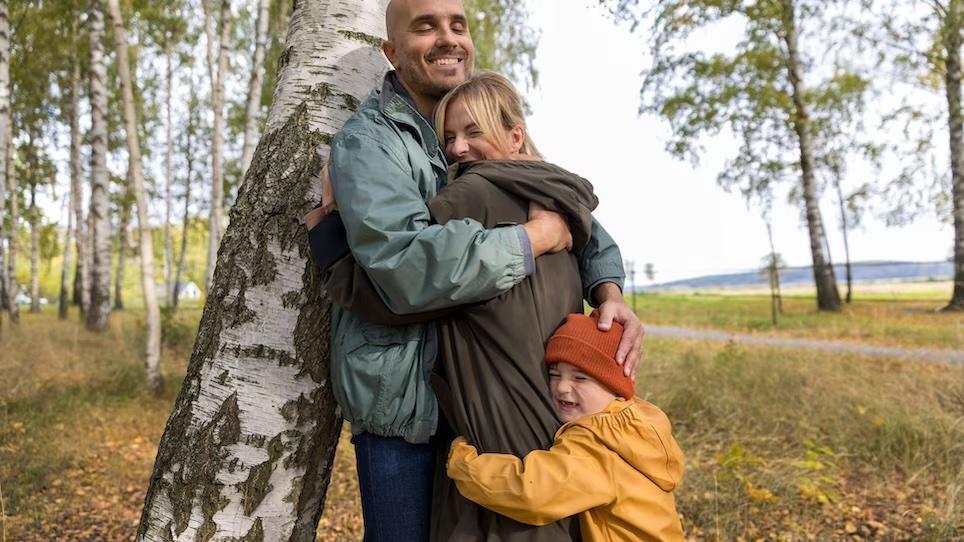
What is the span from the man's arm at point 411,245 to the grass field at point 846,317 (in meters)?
6.98

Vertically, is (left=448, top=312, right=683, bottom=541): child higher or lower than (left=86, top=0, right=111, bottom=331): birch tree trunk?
lower

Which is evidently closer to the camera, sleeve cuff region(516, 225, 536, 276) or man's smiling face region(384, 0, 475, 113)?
sleeve cuff region(516, 225, 536, 276)

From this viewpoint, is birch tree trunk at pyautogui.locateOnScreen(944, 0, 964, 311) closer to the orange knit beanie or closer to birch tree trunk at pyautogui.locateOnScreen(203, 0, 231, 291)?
birch tree trunk at pyautogui.locateOnScreen(203, 0, 231, 291)

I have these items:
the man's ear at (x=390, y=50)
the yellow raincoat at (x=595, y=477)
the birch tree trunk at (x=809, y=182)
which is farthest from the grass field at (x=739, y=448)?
the birch tree trunk at (x=809, y=182)

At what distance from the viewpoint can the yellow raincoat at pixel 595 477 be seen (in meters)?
1.28

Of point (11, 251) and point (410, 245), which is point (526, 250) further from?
point (11, 251)

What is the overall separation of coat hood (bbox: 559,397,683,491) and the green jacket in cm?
37

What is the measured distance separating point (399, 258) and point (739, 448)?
319 centimetres

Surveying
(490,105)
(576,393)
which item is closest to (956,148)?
(490,105)

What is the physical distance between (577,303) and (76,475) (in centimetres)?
430

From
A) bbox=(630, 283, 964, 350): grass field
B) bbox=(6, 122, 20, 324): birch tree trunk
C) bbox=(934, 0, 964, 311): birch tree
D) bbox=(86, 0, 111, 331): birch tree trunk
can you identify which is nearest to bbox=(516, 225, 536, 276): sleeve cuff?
bbox=(630, 283, 964, 350): grass field

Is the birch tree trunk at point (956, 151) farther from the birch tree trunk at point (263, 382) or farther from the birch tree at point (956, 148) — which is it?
the birch tree trunk at point (263, 382)

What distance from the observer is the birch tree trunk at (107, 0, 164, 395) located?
6414 millimetres

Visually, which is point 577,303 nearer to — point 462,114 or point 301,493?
point 462,114
